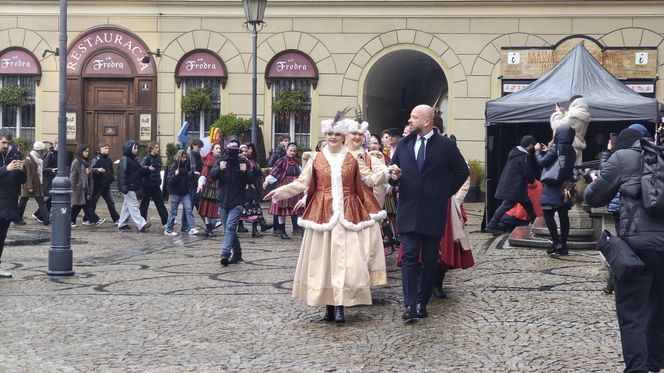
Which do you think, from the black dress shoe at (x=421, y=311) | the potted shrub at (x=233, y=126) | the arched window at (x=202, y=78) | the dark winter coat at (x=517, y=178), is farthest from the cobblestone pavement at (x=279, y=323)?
the arched window at (x=202, y=78)

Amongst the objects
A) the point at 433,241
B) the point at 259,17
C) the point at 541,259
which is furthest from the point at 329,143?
the point at 259,17

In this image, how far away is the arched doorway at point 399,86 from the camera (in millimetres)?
26453

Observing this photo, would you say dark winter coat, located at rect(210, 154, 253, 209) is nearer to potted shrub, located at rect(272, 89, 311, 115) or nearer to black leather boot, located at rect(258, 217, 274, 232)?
black leather boot, located at rect(258, 217, 274, 232)

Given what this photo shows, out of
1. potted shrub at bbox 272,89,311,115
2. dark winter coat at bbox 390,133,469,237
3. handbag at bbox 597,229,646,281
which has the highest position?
A: potted shrub at bbox 272,89,311,115

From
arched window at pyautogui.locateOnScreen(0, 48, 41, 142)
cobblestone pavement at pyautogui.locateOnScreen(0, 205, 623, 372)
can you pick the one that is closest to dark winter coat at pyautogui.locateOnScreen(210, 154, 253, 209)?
cobblestone pavement at pyautogui.locateOnScreen(0, 205, 623, 372)

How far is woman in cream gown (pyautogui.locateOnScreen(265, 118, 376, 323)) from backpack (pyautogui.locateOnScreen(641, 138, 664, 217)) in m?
2.98

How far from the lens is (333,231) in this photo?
9.02 meters

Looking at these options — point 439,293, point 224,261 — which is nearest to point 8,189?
point 224,261

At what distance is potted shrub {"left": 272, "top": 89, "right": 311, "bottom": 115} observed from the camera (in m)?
25.7

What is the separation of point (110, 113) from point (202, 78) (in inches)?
99.6

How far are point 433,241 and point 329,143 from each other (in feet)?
4.21

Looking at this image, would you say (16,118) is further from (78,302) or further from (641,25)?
(78,302)

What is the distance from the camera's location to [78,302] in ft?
32.7

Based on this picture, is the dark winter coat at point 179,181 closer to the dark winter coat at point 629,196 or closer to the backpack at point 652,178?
the dark winter coat at point 629,196
